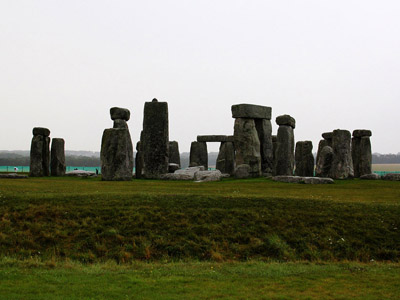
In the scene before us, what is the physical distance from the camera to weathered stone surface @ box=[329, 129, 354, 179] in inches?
952

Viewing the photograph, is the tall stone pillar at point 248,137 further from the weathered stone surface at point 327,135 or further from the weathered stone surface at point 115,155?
the weathered stone surface at point 115,155

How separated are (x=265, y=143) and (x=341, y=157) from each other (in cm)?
508

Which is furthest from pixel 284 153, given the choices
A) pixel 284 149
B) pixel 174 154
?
pixel 174 154

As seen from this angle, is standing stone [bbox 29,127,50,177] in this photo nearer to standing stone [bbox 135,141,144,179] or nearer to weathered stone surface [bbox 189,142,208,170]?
standing stone [bbox 135,141,144,179]

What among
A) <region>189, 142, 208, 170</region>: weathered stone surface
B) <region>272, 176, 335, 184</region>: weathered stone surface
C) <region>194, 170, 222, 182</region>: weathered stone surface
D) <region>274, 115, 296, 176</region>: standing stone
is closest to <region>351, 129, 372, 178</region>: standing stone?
<region>274, 115, 296, 176</region>: standing stone

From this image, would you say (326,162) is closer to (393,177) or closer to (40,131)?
(393,177)

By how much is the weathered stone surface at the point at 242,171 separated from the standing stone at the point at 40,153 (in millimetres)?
11161

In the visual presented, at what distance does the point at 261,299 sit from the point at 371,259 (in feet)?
15.0

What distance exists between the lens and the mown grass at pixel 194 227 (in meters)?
11.2

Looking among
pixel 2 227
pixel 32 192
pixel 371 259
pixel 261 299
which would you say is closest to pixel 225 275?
pixel 261 299

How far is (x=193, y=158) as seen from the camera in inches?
1501

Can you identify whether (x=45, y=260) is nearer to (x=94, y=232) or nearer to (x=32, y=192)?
(x=94, y=232)

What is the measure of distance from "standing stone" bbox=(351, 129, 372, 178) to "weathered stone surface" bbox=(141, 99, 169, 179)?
1162 cm

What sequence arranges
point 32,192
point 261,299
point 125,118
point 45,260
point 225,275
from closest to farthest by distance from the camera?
1. point 261,299
2. point 225,275
3. point 45,260
4. point 32,192
5. point 125,118
